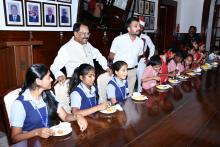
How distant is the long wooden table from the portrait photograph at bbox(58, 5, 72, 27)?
6.24 feet

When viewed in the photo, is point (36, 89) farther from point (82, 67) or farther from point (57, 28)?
point (57, 28)

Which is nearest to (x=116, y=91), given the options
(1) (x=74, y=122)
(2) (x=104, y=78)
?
(2) (x=104, y=78)

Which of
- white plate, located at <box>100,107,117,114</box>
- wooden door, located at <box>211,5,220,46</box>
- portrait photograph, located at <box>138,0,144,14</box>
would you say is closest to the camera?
white plate, located at <box>100,107,117,114</box>

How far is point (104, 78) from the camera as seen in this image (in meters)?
2.42

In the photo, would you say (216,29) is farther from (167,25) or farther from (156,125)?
(156,125)

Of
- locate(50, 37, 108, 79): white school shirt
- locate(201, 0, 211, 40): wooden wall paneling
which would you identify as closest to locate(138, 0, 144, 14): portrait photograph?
locate(201, 0, 211, 40): wooden wall paneling

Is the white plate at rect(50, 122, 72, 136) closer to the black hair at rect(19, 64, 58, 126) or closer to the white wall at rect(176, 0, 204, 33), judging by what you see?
the black hair at rect(19, 64, 58, 126)

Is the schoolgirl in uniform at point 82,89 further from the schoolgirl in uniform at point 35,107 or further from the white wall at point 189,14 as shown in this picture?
the white wall at point 189,14

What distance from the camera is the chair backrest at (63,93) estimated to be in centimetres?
199

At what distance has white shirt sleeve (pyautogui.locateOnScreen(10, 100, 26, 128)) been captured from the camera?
1.46 meters

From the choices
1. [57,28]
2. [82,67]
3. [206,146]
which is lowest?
[206,146]

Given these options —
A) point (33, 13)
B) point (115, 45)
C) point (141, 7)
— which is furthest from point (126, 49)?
point (141, 7)

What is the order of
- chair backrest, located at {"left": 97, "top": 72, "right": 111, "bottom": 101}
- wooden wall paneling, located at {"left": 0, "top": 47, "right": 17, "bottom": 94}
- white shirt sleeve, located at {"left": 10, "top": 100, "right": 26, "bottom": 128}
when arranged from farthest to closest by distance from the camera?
wooden wall paneling, located at {"left": 0, "top": 47, "right": 17, "bottom": 94} → chair backrest, located at {"left": 97, "top": 72, "right": 111, "bottom": 101} → white shirt sleeve, located at {"left": 10, "top": 100, "right": 26, "bottom": 128}

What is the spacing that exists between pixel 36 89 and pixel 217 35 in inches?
294
